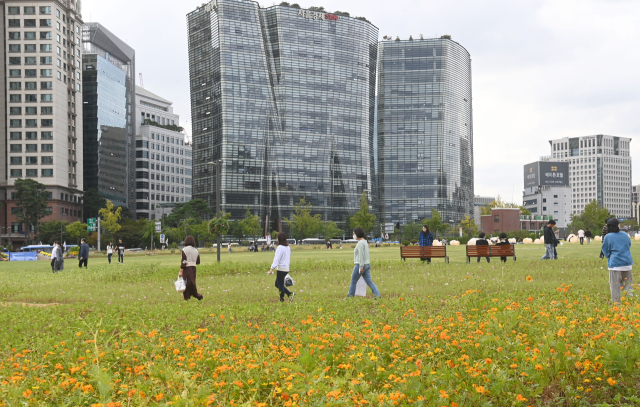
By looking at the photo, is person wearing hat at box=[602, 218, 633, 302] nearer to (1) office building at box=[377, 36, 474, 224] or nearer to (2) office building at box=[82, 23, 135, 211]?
(1) office building at box=[377, 36, 474, 224]

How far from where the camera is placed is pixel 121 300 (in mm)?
15453

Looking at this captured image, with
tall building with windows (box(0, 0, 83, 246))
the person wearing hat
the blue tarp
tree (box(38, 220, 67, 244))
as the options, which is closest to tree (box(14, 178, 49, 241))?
tree (box(38, 220, 67, 244))

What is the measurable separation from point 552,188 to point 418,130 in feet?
203

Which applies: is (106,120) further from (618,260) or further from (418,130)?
(618,260)

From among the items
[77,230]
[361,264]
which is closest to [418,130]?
[77,230]

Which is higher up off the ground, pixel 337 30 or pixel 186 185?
pixel 337 30

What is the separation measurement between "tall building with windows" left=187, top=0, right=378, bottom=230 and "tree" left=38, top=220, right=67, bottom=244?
37.6 metres

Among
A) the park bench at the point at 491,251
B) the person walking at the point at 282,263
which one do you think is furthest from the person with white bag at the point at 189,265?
the park bench at the point at 491,251

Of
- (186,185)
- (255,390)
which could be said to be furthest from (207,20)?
(255,390)

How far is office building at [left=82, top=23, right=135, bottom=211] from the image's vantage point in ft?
435

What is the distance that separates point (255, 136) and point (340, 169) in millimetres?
23392

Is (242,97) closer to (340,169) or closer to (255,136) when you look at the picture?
(255,136)

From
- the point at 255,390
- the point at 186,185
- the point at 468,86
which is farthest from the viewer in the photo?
the point at 186,185

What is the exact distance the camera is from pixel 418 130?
146250mm
